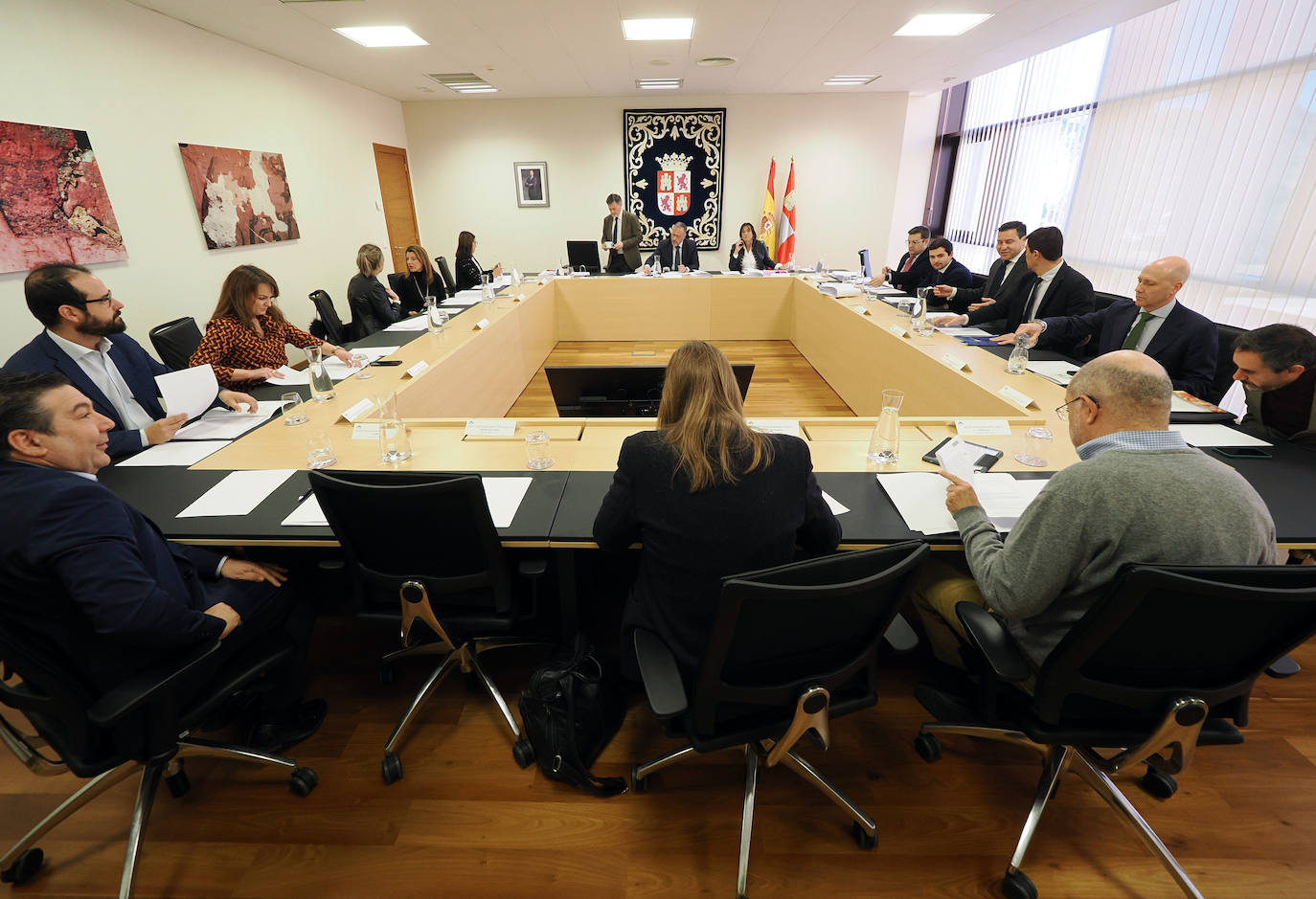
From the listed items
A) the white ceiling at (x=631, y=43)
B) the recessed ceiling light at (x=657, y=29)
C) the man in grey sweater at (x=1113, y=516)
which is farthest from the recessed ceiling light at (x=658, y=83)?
the man in grey sweater at (x=1113, y=516)

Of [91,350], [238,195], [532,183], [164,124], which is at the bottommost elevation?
[91,350]

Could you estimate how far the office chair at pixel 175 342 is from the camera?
2.76 metres

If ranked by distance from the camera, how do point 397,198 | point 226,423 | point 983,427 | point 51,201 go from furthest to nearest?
point 397,198 < point 51,201 < point 226,423 < point 983,427

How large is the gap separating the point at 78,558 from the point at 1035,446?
8.45 ft

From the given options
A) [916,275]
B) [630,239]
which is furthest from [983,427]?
Answer: [630,239]

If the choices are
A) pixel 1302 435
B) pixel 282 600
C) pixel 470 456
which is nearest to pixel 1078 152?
pixel 1302 435

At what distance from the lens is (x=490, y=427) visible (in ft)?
7.14

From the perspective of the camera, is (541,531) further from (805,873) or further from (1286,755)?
(1286,755)

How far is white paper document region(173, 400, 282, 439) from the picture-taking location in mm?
2092

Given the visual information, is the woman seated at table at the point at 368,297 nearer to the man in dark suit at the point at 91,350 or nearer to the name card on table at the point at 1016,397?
the man in dark suit at the point at 91,350

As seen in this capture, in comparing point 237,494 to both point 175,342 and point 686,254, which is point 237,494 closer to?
point 175,342

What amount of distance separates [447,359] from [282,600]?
1763 mm

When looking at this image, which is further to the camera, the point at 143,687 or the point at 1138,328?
the point at 1138,328

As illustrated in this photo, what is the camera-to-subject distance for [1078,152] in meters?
5.73
